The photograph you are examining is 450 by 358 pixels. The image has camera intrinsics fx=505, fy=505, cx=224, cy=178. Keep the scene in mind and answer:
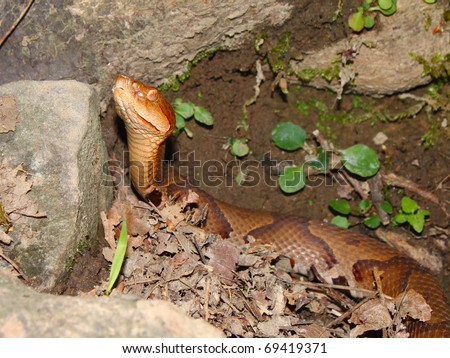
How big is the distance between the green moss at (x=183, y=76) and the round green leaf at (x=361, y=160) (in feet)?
4.43

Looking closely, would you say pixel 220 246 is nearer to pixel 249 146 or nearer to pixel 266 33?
pixel 249 146

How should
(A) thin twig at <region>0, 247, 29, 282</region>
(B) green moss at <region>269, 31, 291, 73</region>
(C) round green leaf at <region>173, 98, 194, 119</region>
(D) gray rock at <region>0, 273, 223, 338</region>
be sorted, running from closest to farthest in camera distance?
(D) gray rock at <region>0, 273, 223, 338</region> < (A) thin twig at <region>0, 247, 29, 282</region> < (B) green moss at <region>269, 31, 291, 73</region> < (C) round green leaf at <region>173, 98, 194, 119</region>

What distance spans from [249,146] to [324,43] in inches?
40.6

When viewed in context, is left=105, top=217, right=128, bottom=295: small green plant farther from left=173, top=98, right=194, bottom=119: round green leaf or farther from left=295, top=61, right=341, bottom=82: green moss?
left=295, top=61, right=341, bottom=82: green moss

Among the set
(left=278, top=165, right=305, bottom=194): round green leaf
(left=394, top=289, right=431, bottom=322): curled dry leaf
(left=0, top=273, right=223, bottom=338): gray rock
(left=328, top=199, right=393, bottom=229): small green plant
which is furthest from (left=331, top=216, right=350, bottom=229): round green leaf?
(left=0, top=273, right=223, bottom=338): gray rock

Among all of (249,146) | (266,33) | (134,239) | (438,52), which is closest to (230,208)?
(249,146)

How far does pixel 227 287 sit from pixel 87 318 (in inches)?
46.0

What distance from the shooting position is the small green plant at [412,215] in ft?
13.3

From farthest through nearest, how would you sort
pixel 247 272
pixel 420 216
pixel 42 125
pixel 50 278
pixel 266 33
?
pixel 420 216 → pixel 266 33 → pixel 247 272 → pixel 42 125 → pixel 50 278

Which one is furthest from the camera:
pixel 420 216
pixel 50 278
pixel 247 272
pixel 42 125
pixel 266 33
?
pixel 420 216

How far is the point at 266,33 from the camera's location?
381 centimetres

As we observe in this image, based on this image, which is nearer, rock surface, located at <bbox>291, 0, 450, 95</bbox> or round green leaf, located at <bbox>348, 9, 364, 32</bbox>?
round green leaf, located at <bbox>348, 9, 364, 32</bbox>

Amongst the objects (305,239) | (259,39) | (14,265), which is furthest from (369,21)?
(14,265)

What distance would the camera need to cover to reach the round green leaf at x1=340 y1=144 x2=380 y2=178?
4.12m
